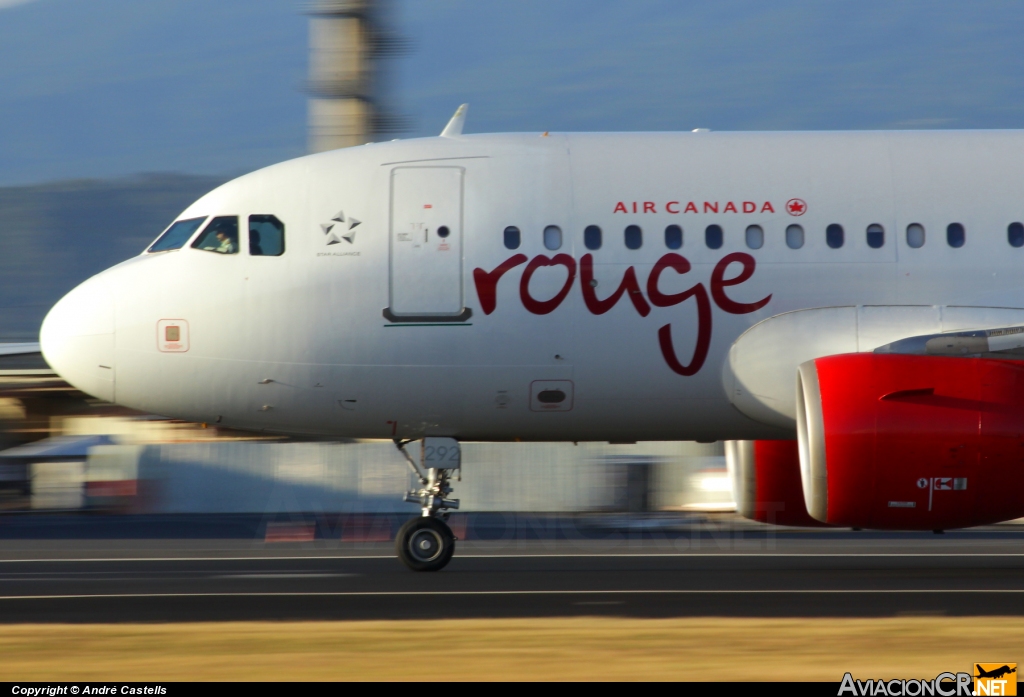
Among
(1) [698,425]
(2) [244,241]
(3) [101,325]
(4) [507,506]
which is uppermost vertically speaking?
(2) [244,241]

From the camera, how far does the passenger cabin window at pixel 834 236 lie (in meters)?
11.1

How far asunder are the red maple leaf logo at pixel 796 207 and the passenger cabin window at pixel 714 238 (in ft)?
2.10

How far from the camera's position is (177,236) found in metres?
11.7

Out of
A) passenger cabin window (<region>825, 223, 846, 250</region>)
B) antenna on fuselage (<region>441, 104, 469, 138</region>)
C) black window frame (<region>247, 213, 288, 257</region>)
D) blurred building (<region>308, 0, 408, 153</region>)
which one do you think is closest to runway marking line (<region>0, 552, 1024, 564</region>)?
black window frame (<region>247, 213, 288, 257</region>)

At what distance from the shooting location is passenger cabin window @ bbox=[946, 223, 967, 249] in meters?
11.2

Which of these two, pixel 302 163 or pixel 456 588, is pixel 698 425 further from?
pixel 302 163

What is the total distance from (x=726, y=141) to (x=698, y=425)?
261cm

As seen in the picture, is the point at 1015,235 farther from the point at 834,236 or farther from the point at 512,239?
the point at 512,239

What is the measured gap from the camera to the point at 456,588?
1089 centimetres

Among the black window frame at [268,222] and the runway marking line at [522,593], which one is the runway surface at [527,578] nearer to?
the runway marking line at [522,593]

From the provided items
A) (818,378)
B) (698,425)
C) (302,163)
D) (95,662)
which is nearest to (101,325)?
(302,163)

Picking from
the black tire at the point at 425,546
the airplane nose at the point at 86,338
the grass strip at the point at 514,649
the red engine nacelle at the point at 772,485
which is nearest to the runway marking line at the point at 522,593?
the black tire at the point at 425,546

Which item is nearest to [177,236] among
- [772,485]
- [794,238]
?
[794,238]

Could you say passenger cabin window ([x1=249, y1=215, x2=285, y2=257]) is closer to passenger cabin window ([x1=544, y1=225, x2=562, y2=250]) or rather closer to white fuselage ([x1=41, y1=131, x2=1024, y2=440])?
white fuselage ([x1=41, y1=131, x2=1024, y2=440])
